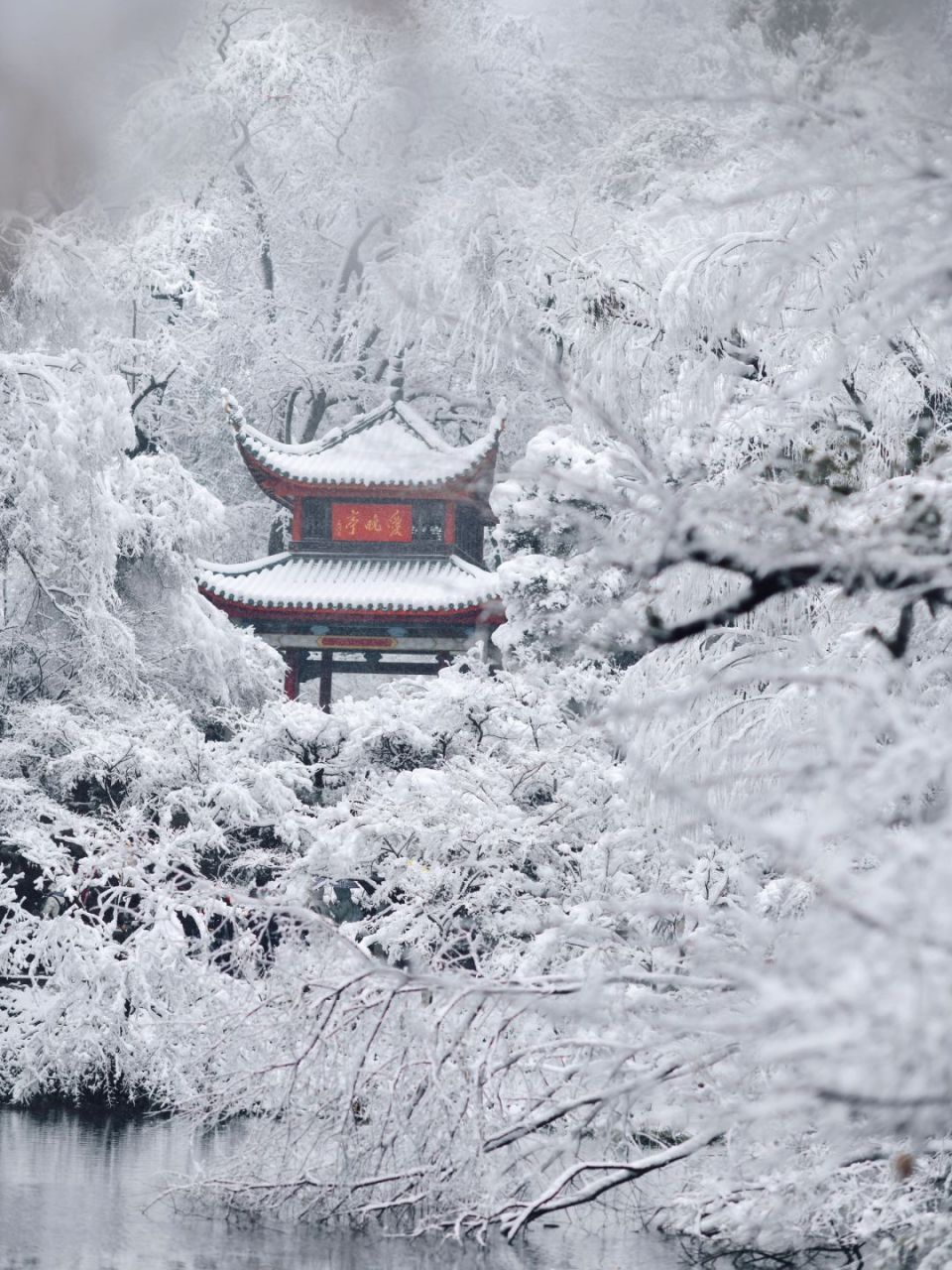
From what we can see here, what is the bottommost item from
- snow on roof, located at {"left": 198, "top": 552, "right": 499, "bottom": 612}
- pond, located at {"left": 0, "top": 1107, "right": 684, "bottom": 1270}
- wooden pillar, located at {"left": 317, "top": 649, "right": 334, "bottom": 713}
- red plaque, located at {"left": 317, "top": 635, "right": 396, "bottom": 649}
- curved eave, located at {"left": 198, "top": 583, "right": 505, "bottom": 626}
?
pond, located at {"left": 0, "top": 1107, "right": 684, "bottom": 1270}

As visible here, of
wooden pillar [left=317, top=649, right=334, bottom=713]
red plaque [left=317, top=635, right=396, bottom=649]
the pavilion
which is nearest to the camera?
A: the pavilion

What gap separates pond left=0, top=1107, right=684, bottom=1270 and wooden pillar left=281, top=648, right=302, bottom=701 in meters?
11.4

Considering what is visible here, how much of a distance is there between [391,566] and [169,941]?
10.1m

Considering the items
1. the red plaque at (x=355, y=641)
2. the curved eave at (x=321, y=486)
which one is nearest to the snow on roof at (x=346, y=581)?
the red plaque at (x=355, y=641)

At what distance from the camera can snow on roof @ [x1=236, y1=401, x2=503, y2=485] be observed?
63.2 ft

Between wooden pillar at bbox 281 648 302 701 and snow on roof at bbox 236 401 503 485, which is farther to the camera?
wooden pillar at bbox 281 648 302 701

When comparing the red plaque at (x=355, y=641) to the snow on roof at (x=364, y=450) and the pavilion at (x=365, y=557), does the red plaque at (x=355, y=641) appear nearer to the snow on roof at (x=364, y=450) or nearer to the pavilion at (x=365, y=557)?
the pavilion at (x=365, y=557)

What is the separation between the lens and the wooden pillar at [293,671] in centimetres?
1980

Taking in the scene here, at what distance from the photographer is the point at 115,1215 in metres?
7.73

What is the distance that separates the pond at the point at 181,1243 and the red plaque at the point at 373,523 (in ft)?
40.4

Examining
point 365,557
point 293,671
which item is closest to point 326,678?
point 293,671

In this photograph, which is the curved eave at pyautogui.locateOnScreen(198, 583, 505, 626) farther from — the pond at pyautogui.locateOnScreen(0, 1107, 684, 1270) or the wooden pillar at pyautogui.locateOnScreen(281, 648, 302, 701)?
the pond at pyautogui.locateOnScreen(0, 1107, 684, 1270)

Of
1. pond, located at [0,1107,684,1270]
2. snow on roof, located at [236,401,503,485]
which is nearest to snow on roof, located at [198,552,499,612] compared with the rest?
snow on roof, located at [236,401,503,485]

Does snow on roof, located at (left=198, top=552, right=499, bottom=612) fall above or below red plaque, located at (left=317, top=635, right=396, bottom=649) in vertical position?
above
